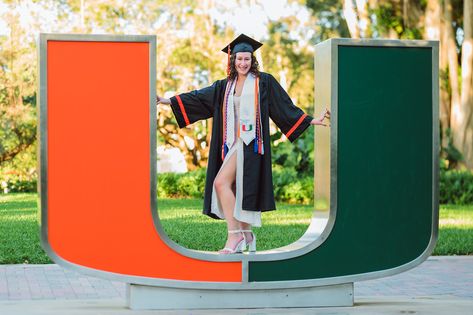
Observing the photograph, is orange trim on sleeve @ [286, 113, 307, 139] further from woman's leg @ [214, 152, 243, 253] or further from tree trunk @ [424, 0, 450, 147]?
tree trunk @ [424, 0, 450, 147]

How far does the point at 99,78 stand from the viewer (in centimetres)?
661

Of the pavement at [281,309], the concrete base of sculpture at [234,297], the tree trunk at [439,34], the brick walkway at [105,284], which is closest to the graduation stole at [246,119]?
the concrete base of sculpture at [234,297]

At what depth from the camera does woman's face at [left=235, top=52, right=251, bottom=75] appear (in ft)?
22.9

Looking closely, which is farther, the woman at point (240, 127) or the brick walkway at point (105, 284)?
the brick walkway at point (105, 284)

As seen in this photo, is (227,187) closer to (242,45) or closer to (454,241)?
(242,45)

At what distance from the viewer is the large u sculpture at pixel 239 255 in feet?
21.5

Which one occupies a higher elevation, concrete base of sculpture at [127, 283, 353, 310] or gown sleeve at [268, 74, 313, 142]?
gown sleeve at [268, 74, 313, 142]

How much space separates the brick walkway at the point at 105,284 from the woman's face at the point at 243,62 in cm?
240

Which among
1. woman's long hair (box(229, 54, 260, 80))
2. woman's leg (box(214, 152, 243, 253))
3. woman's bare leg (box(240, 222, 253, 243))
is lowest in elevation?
woman's bare leg (box(240, 222, 253, 243))

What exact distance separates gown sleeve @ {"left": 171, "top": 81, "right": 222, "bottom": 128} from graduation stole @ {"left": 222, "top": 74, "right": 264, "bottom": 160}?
10 centimetres

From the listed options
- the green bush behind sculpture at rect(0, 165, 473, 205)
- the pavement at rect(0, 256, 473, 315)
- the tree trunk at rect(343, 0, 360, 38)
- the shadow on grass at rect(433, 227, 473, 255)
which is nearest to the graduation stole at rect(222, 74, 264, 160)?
the pavement at rect(0, 256, 473, 315)

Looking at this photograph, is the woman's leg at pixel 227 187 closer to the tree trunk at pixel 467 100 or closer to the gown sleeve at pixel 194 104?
the gown sleeve at pixel 194 104

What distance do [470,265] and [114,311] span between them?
16.3ft

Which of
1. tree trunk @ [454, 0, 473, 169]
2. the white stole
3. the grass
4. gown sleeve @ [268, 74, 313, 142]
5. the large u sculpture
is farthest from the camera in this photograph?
tree trunk @ [454, 0, 473, 169]
